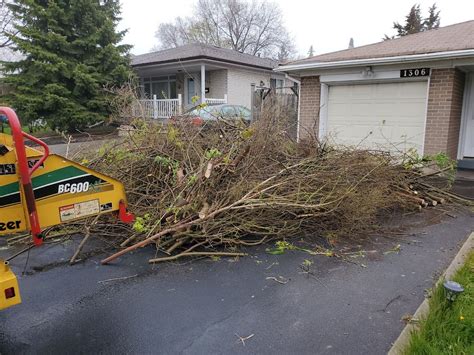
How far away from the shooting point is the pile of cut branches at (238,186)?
4770 millimetres

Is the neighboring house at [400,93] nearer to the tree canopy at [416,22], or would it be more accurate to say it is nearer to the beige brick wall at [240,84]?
the beige brick wall at [240,84]

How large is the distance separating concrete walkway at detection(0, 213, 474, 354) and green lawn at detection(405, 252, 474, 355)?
22 centimetres

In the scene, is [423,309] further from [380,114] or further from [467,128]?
[467,128]

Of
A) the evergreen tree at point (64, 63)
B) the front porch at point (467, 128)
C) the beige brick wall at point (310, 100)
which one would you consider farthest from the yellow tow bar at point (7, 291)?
the evergreen tree at point (64, 63)

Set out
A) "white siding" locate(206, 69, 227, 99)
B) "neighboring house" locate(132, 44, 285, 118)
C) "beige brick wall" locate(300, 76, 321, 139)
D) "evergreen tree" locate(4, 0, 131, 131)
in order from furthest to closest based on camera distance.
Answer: "white siding" locate(206, 69, 227, 99) → "neighboring house" locate(132, 44, 285, 118) → "evergreen tree" locate(4, 0, 131, 131) → "beige brick wall" locate(300, 76, 321, 139)

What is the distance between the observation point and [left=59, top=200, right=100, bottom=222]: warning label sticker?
286 cm

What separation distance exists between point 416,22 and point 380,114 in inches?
965

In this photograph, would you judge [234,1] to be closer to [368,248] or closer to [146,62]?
[146,62]

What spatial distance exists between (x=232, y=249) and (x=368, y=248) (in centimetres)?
179

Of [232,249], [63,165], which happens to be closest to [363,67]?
[232,249]

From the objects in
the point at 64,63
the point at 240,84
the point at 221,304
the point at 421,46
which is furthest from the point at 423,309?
the point at 240,84

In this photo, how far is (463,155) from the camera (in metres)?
10.4

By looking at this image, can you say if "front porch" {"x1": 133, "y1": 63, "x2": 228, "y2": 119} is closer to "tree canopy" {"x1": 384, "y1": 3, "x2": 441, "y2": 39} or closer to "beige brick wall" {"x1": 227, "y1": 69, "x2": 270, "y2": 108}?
"beige brick wall" {"x1": 227, "y1": 69, "x2": 270, "y2": 108}

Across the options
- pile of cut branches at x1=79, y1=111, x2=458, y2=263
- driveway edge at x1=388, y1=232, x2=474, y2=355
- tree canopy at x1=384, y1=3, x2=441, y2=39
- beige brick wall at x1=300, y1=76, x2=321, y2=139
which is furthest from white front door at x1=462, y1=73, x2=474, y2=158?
tree canopy at x1=384, y1=3, x2=441, y2=39
